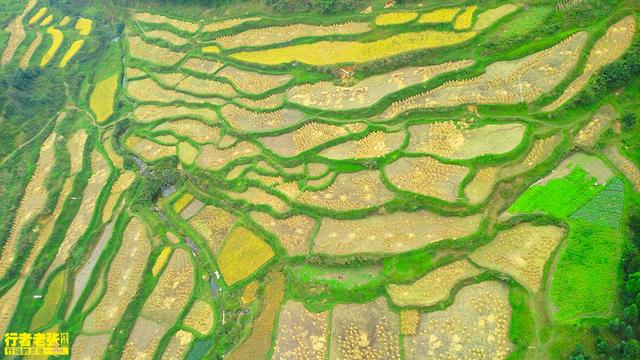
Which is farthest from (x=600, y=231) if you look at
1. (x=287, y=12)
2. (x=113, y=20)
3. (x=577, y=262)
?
(x=113, y=20)

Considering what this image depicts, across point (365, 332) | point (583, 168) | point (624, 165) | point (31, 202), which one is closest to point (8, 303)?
point (31, 202)

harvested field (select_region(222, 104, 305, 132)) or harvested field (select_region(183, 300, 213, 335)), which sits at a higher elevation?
harvested field (select_region(222, 104, 305, 132))

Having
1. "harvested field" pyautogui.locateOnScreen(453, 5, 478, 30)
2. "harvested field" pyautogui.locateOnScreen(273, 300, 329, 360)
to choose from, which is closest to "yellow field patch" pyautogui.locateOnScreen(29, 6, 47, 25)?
"harvested field" pyautogui.locateOnScreen(453, 5, 478, 30)

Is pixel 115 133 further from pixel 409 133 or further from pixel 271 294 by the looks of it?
pixel 409 133

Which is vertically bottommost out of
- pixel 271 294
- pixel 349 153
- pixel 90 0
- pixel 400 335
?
pixel 400 335

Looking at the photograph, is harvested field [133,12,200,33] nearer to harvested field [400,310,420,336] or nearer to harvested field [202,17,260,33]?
harvested field [202,17,260,33]
